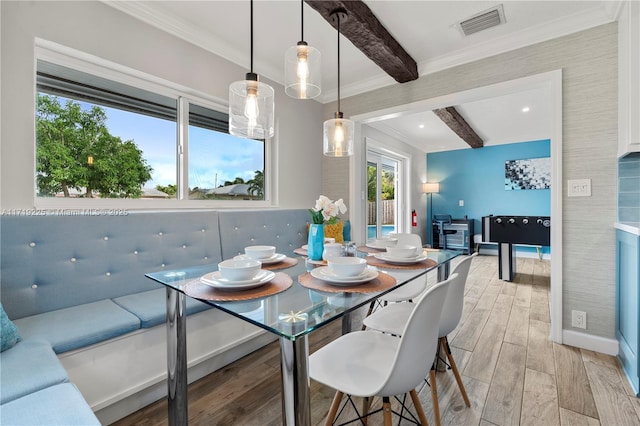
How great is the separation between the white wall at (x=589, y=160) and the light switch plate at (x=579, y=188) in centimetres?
3

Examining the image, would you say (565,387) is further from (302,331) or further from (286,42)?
(286,42)

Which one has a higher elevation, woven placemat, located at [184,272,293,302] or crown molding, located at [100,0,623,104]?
crown molding, located at [100,0,623,104]

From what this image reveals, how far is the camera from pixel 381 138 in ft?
16.6

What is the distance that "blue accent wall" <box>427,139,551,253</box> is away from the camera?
5875 mm

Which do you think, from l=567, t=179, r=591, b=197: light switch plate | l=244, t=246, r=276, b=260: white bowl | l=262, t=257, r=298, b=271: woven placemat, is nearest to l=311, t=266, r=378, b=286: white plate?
l=262, t=257, r=298, b=271: woven placemat

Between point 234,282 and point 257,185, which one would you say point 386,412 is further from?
point 257,185

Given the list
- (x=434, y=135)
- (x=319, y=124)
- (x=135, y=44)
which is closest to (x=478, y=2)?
(x=319, y=124)

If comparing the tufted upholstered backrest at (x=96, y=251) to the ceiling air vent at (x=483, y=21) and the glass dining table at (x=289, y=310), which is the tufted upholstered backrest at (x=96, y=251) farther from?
the ceiling air vent at (x=483, y=21)

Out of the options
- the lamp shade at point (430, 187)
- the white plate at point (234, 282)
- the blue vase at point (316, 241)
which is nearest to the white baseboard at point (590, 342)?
the blue vase at point (316, 241)

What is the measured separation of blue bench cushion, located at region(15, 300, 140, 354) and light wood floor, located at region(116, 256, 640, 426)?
52cm

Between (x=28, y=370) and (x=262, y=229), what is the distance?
5.94 ft

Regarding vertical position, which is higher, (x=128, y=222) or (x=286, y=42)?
(x=286, y=42)

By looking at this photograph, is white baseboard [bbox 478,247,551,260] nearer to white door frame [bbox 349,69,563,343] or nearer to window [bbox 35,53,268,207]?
white door frame [bbox 349,69,563,343]

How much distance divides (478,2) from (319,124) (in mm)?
2037
